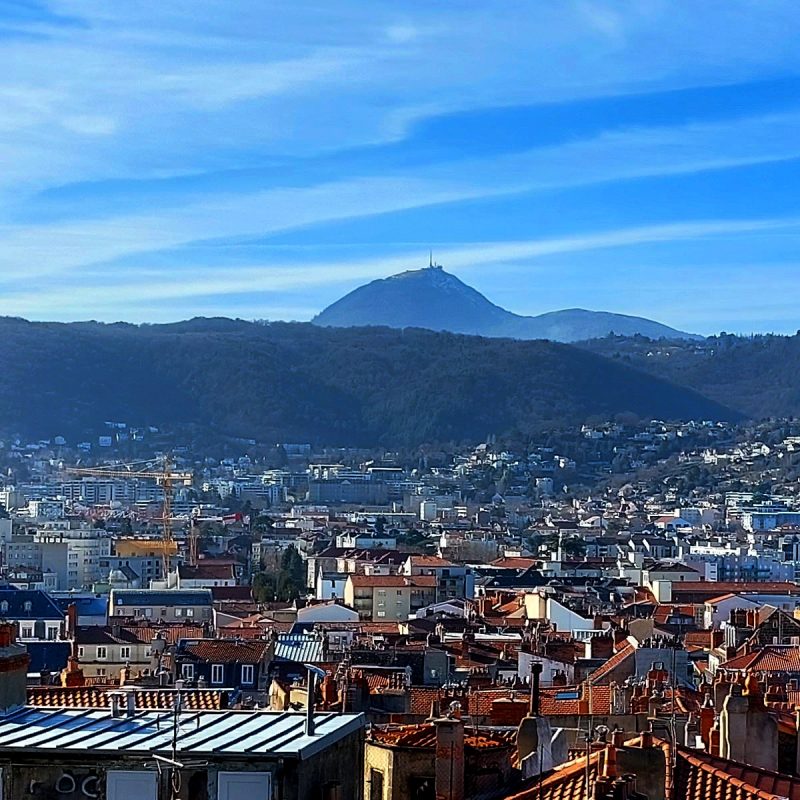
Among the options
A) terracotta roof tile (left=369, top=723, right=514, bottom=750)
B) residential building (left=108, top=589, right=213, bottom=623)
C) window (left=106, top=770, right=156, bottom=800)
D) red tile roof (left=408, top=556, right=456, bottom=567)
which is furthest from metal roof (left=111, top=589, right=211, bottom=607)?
window (left=106, top=770, right=156, bottom=800)

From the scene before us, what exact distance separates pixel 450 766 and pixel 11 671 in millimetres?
3892

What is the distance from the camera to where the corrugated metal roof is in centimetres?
4893

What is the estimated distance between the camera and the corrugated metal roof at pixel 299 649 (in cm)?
4893

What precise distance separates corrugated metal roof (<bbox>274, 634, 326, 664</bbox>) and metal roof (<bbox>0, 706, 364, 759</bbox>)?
3205 cm

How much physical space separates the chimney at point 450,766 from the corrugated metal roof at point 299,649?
2965 cm

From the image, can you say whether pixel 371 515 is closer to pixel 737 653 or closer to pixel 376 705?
pixel 737 653

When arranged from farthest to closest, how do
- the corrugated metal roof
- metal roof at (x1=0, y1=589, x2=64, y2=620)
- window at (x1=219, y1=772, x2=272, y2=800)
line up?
metal roof at (x1=0, y1=589, x2=64, y2=620) < the corrugated metal roof < window at (x1=219, y1=772, x2=272, y2=800)

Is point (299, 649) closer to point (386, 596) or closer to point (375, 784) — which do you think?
point (386, 596)

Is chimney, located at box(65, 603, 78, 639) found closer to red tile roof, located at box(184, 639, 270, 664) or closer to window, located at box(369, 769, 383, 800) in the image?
red tile roof, located at box(184, 639, 270, 664)

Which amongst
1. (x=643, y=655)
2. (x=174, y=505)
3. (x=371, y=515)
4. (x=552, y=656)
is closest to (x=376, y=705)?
(x=643, y=655)

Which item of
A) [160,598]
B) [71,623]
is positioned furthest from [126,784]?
[160,598]

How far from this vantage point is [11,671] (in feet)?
48.3

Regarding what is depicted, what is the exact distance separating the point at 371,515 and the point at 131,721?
159450 mm

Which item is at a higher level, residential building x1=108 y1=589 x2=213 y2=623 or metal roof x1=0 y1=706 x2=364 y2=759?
metal roof x1=0 y1=706 x2=364 y2=759
